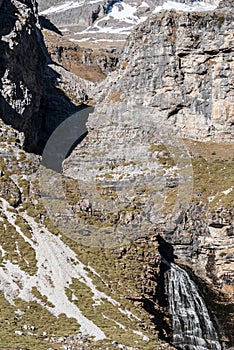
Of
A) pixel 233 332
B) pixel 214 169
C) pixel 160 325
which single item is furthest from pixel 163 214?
pixel 160 325

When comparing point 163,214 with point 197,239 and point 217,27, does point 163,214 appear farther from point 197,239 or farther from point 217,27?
point 217,27

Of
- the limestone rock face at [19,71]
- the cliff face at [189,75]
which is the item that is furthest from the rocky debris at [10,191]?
the cliff face at [189,75]

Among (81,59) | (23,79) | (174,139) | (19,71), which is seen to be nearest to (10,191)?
(19,71)

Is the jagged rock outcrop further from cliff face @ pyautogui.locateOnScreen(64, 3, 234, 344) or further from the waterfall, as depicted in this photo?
the waterfall

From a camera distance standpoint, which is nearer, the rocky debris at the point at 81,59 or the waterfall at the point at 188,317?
the waterfall at the point at 188,317

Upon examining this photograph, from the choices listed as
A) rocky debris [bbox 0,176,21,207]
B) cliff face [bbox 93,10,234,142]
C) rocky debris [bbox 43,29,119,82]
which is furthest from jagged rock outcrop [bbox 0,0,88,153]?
rocky debris [bbox 43,29,119,82]

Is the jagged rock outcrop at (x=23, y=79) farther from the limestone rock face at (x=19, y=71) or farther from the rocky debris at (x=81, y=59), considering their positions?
the rocky debris at (x=81, y=59)

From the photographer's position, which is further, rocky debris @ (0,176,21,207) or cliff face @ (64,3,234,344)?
cliff face @ (64,3,234,344)
